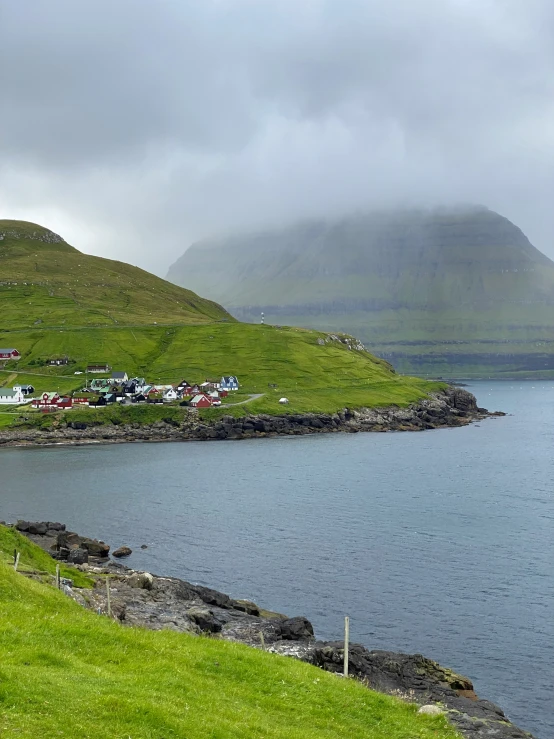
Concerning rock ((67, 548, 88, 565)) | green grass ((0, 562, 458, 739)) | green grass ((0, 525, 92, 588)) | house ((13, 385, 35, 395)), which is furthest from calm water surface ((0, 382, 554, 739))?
house ((13, 385, 35, 395))

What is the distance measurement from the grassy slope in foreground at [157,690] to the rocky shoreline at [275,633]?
4832 mm

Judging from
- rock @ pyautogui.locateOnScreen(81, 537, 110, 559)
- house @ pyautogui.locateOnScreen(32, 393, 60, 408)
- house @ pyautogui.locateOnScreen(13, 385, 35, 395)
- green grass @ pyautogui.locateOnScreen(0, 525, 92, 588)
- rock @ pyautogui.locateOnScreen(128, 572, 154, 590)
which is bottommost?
rock @ pyautogui.locateOnScreen(81, 537, 110, 559)

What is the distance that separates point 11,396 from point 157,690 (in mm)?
183712

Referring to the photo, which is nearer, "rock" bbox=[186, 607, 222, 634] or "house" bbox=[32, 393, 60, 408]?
"rock" bbox=[186, 607, 222, 634]

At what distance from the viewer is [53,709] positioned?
17.7 metres

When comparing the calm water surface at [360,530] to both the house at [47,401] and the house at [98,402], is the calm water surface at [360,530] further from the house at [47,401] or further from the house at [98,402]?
the house at [98,402]

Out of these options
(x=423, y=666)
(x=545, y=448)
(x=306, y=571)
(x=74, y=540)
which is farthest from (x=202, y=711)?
(x=545, y=448)

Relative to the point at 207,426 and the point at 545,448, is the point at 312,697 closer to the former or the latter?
the point at 545,448

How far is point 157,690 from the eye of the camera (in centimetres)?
2070

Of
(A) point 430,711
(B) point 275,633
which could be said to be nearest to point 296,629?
(B) point 275,633

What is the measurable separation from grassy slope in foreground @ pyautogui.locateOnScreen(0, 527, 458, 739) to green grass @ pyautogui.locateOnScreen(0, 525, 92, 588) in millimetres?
22731

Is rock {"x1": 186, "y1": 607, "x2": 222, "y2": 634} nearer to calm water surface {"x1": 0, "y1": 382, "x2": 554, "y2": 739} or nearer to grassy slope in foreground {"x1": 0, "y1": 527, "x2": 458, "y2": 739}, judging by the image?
calm water surface {"x1": 0, "y1": 382, "x2": 554, "y2": 739}

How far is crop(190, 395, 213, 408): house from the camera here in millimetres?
185750

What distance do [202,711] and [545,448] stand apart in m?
148
